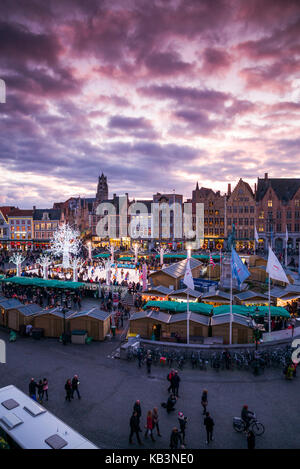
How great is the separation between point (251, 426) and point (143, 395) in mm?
5053

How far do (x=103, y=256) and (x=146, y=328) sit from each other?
34.4 metres

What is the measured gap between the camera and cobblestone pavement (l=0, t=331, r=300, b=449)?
11078 mm

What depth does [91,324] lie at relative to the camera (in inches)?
829

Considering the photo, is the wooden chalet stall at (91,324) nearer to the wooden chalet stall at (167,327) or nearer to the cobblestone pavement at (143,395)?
the cobblestone pavement at (143,395)

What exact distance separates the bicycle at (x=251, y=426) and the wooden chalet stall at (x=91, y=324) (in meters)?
11.8

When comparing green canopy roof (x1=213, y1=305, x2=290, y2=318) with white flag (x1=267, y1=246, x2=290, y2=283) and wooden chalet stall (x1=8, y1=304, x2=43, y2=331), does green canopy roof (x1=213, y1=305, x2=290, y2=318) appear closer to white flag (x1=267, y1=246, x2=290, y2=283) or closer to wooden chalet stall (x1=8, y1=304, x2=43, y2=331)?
white flag (x1=267, y1=246, x2=290, y2=283)

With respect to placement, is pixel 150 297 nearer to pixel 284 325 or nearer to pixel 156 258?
pixel 284 325

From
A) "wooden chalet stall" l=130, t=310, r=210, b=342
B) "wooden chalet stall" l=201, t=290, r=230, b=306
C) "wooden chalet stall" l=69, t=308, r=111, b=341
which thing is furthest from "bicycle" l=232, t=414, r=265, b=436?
"wooden chalet stall" l=201, t=290, r=230, b=306

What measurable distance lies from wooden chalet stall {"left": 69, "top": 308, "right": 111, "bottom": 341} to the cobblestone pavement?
175 centimetres

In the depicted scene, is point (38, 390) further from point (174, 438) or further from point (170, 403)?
point (174, 438)

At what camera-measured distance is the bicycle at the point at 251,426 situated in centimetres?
1091

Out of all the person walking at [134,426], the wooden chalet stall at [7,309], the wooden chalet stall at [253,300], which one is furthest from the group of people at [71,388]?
the wooden chalet stall at [253,300]
